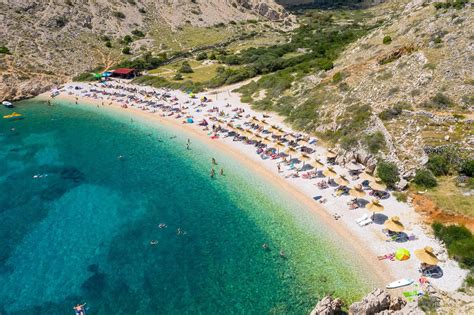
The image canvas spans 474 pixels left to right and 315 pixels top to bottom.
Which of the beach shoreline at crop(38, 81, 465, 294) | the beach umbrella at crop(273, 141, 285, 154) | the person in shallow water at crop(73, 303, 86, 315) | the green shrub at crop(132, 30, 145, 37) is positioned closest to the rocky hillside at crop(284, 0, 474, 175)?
the beach umbrella at crop(273, 141, 285, 154)

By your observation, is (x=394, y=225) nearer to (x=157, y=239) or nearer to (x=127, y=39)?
(x=157, y=239)

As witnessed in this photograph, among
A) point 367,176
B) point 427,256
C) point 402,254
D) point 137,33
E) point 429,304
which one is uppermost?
point 137,33

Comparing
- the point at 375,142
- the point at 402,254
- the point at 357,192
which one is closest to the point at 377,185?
the point at 357,192

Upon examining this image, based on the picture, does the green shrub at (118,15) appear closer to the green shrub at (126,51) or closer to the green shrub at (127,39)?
the green shrub at (127,39)

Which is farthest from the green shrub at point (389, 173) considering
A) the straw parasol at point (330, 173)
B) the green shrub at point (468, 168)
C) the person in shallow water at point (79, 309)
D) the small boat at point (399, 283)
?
the person in shallow water at point (79, 309)

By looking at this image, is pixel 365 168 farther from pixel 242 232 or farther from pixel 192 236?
pixel 192 236

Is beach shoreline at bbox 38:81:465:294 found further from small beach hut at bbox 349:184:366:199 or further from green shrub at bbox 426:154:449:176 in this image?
green shrub at bbox 426:154:449:176
